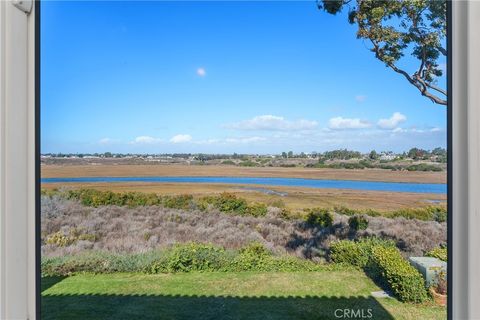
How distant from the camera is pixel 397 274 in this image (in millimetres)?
1974

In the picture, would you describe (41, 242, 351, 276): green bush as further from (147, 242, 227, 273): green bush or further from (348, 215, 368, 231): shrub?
(348, 215, 368, 231): shrub

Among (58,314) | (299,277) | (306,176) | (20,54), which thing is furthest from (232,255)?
(20,54)

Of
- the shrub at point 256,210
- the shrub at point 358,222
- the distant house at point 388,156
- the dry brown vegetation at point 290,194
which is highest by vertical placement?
the distant house at point 388,156

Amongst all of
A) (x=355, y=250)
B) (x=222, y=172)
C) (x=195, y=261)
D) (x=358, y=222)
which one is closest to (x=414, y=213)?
(x=358, y=222)

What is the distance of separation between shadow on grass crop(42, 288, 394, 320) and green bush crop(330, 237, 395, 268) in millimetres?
265

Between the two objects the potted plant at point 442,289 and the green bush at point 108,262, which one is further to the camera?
the green bush at point 108,262

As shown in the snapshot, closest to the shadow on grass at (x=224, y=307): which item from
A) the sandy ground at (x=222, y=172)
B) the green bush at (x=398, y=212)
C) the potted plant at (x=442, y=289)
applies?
the green bush at (x=398, y=212)

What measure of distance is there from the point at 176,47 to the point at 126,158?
3.13 ft

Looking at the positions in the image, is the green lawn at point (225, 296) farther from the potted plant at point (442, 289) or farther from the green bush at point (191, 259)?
the potted plant at point (442, 289)

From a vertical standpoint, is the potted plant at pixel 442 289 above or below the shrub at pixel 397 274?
above

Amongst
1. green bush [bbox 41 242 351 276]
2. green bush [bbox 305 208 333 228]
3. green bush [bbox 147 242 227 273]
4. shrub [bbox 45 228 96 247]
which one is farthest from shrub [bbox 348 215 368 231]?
shrub [bbox 45 228 96 247]

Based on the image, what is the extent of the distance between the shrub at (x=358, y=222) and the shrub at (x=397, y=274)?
175 mm

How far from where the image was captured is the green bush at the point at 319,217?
233 centimetres

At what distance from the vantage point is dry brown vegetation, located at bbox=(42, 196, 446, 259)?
225 cm
